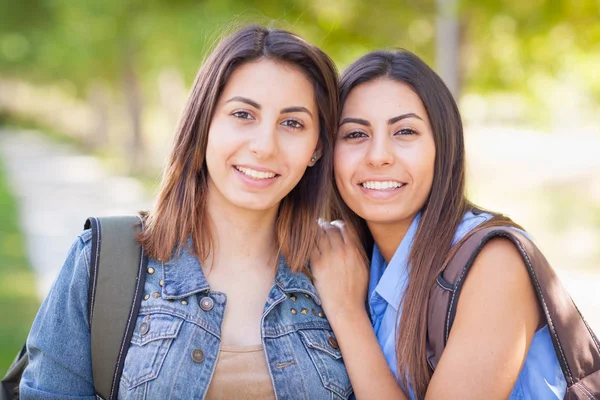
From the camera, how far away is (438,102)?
3.23 meters

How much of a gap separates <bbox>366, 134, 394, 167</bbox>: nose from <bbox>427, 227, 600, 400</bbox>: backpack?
1.60 ft

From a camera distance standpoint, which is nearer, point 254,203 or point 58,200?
point 254,203

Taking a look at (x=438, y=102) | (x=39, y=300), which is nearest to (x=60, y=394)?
(x=438, y=102)

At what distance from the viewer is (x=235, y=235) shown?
10.3 ft

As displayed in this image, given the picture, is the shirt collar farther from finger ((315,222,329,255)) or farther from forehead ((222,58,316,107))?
forehead ((222,58,316,107))

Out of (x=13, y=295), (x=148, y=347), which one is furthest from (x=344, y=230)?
(x=13, y=295)

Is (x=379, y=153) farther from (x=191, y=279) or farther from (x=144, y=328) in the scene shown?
(x=144, y=328)

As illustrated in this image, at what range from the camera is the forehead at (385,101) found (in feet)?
10.4

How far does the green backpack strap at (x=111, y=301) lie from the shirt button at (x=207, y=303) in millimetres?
242

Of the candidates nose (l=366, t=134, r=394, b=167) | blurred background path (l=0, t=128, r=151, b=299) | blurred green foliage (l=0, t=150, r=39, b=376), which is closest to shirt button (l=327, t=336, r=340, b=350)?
nose (l=366, t=134, r=394, b=167)

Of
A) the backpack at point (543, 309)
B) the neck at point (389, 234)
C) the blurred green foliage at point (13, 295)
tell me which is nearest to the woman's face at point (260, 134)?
the neck at point (389, 234)

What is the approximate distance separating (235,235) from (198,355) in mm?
611

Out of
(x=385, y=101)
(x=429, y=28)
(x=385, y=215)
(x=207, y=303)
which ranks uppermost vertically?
(x=429, y=28)

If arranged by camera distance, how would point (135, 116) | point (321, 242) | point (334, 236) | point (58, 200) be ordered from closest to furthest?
point (321, 242) → point (334, 236) → point (58, 200) → point (135, 116)
